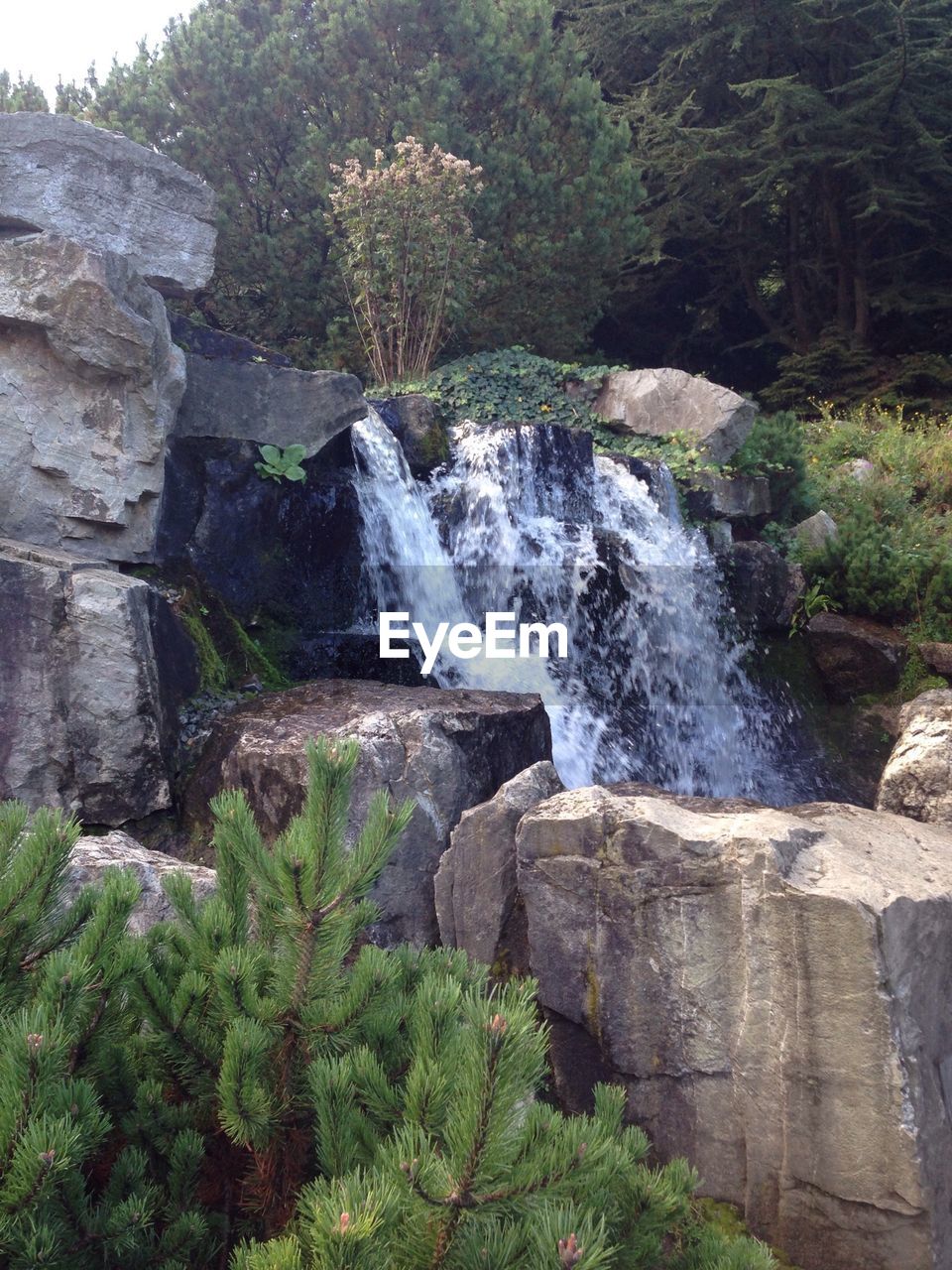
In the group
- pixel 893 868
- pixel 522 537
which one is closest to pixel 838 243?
pixel 522 537

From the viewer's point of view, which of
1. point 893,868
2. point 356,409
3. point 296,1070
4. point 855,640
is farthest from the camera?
point 855,640

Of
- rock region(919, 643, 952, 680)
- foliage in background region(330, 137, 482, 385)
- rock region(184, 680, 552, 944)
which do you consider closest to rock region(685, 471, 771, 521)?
rock region(919, 643, 952, 680)

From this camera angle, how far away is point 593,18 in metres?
16.5

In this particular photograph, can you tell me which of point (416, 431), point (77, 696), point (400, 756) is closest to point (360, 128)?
point (416, 431)

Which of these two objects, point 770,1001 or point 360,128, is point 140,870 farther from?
point 360,128

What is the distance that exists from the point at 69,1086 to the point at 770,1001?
1.78 m

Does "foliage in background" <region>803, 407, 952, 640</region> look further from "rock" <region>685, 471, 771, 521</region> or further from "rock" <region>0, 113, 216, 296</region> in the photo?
"rock" <region>0, 113, 216, 296</region>

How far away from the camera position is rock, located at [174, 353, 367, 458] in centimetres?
687

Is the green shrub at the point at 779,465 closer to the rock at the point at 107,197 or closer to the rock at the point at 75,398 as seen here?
the rock at the point at 107,197

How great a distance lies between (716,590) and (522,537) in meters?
1.80

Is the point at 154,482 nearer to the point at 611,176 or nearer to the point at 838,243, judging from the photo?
the point at 611,176

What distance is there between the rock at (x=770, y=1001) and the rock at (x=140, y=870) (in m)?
1.10

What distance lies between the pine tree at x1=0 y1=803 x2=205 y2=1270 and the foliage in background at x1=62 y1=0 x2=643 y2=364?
10.9 metres

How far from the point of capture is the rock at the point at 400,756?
4.00 metres
